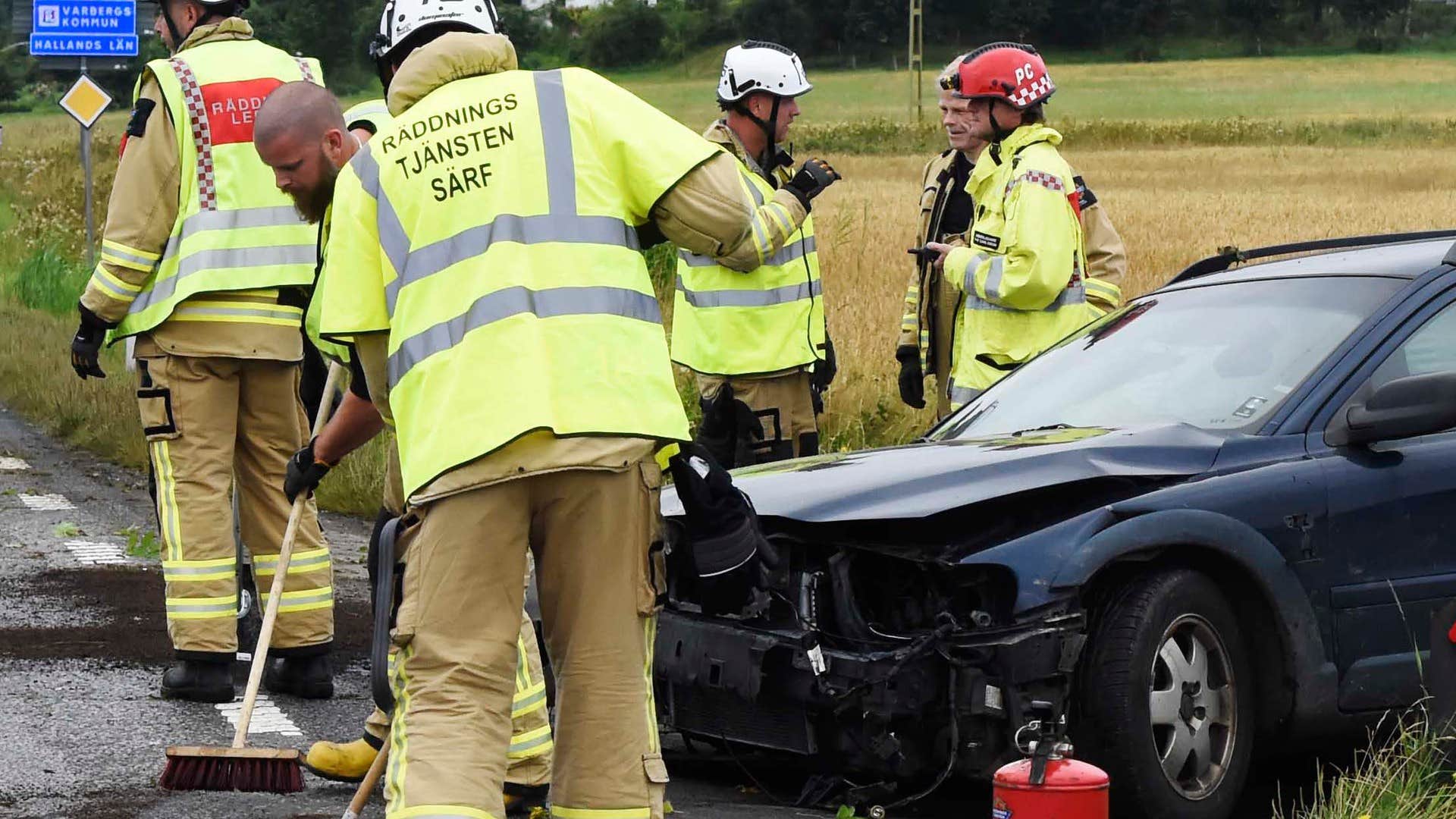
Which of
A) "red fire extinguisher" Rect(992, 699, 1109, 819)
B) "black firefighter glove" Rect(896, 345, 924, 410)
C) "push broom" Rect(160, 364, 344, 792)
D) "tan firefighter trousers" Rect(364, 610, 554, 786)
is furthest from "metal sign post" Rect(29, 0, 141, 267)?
"red fire extinguisher" Rect(992, 699, 1109, 819)

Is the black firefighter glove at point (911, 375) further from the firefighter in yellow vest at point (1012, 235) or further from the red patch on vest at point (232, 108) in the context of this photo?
the red patch on vest at point (232, 108)

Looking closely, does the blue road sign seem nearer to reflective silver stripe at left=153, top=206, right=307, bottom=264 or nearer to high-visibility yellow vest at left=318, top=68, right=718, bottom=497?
reflective silver stripe at left=153, top=206, right=307, bottom=264

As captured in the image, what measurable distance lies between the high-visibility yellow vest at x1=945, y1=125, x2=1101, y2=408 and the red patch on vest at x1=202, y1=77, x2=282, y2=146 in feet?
7.44

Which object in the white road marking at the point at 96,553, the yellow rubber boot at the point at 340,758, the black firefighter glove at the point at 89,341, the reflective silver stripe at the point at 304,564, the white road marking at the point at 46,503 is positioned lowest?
the white road marking at the point at 46,503

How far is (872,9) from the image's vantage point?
7462cm

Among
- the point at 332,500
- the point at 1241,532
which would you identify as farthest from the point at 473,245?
the point at 332,500

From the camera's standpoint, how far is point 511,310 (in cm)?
367

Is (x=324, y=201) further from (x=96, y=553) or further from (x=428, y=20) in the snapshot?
(x=96, y=553)

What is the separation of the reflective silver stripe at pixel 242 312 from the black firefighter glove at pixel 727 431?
1.72 meters

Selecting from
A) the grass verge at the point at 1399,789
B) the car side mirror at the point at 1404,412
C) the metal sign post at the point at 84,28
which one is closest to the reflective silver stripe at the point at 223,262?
the car side mirror at the point at 1404,412

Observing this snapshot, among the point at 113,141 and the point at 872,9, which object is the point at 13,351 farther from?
the point at 872,9

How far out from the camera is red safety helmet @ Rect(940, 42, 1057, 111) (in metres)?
6.80

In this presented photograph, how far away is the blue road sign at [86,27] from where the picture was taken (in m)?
29.8

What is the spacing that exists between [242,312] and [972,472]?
7.95 feet
